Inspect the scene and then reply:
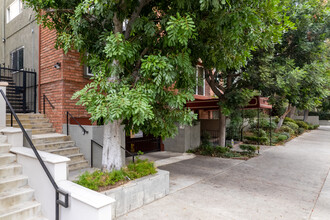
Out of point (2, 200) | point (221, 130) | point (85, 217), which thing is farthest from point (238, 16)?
point (221, 130)

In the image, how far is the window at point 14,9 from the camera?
34.4 ft

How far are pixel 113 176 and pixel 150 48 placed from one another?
284 cm

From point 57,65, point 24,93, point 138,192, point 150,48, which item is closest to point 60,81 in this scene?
point 57,65

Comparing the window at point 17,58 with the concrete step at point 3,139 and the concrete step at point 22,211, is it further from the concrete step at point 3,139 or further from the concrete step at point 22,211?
the concrete step at point 22,211

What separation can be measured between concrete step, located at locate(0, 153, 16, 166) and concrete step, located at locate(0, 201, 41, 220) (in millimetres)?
989

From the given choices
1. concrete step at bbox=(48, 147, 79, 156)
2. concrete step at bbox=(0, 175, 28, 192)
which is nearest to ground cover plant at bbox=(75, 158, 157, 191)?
concrete step at bbox=(0, 175, 28, 192)

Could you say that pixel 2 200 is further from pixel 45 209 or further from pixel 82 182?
pixel 82 182

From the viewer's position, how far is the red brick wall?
7.19 metres

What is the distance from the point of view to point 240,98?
8.13 m

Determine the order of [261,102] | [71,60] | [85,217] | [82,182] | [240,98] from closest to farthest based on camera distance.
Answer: [85,217], [82,182], [71,60], [240,98], [261,102]

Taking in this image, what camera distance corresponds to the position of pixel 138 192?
4434 mm

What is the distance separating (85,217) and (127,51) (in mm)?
2857

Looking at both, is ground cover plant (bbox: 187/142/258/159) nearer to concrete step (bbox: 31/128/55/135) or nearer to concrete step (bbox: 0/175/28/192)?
concrete step (bbox: 31/128/55/135)

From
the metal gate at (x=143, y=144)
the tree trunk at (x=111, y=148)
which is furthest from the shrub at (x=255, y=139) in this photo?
the tree trunk at (x=111, y=148)
